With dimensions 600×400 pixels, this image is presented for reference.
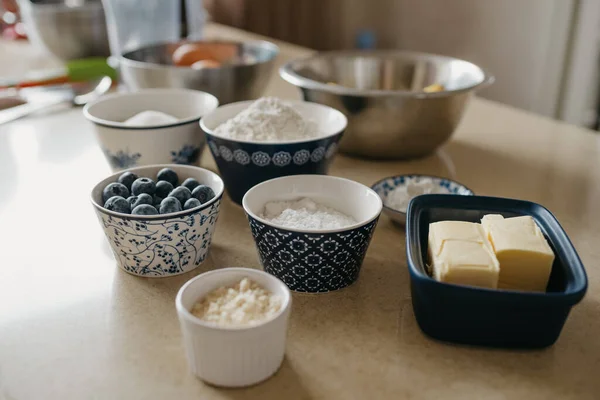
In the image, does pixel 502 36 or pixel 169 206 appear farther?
pixel 502 36

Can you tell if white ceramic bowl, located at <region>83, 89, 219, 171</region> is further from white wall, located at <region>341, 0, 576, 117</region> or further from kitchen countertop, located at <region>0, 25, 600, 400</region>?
white wall, located at <region>341, 0, 576, 117</region>

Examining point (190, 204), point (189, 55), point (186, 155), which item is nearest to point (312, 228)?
point (190, 204)

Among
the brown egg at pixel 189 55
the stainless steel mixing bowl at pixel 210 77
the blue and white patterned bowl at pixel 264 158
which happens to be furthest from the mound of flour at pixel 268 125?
the brown egg at pixel 189 55

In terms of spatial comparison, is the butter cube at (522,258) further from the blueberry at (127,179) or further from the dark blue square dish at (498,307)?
the blueberry at (127,179)

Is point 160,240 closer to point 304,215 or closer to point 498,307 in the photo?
point 304,215

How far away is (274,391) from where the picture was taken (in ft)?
1.98

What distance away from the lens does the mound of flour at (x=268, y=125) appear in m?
0.92

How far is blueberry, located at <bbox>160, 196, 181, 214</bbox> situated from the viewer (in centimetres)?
75

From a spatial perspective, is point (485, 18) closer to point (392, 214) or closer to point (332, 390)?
point (392, 214)

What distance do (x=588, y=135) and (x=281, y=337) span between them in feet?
3.20

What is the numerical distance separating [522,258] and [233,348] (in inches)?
12.6

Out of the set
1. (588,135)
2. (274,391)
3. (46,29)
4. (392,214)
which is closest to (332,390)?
(274,391)

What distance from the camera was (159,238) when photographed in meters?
0.75

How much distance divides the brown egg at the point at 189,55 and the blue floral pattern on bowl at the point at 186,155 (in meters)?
0.39
